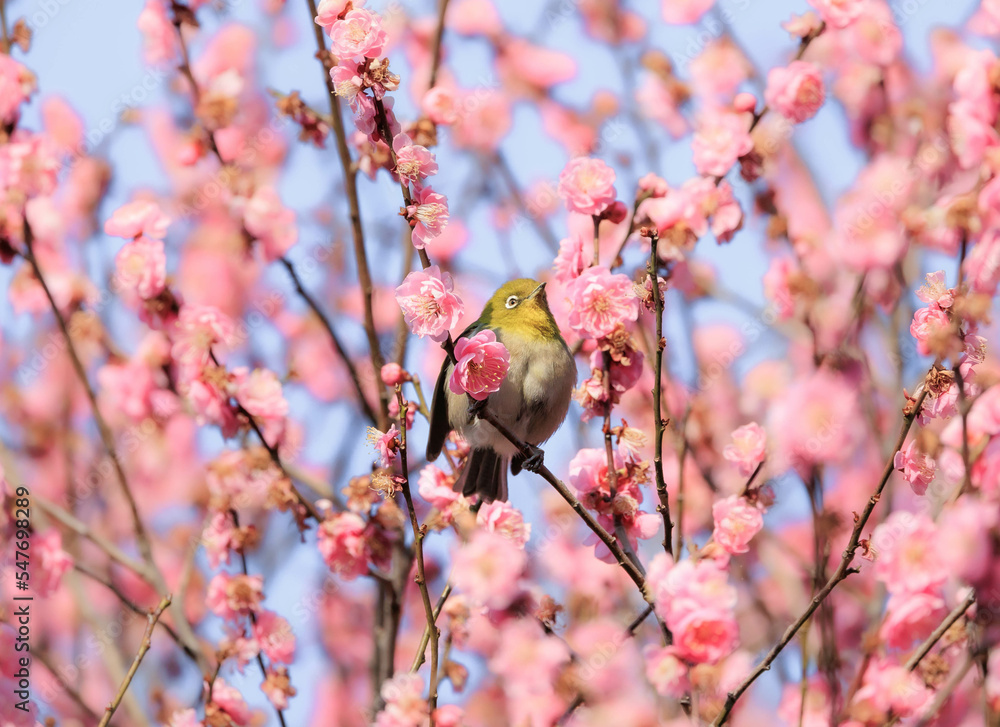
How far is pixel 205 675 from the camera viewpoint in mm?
3533

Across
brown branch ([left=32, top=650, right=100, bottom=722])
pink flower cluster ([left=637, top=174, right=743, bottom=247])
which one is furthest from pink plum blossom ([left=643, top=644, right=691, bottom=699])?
brown branch ([left=32, top=650, right=100, bottom=722])

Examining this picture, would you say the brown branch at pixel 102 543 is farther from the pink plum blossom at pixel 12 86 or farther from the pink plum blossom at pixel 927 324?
the pink plum blossom at pixel 927 324

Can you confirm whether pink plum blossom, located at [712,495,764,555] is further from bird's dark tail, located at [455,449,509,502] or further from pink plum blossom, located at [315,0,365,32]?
pink plum blossom, located at [315,0,365,32]

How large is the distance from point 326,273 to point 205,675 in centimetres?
371

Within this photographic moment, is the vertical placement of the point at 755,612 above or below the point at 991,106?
below

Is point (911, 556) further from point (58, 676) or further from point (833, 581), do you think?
point (58, 676)

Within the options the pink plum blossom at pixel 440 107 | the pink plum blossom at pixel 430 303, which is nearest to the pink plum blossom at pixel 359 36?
the pink plum blossom at pixel 430 303

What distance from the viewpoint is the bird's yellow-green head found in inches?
170

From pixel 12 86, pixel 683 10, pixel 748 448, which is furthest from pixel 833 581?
pixel 683 10

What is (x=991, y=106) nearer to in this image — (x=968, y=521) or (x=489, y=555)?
(x=968, y=521)

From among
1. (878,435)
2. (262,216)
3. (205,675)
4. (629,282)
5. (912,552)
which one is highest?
(262,216)

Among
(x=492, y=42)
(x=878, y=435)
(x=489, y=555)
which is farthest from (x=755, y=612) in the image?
(x=492, y=42)

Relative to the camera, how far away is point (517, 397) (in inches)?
164

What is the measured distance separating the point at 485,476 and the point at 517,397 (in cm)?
40
